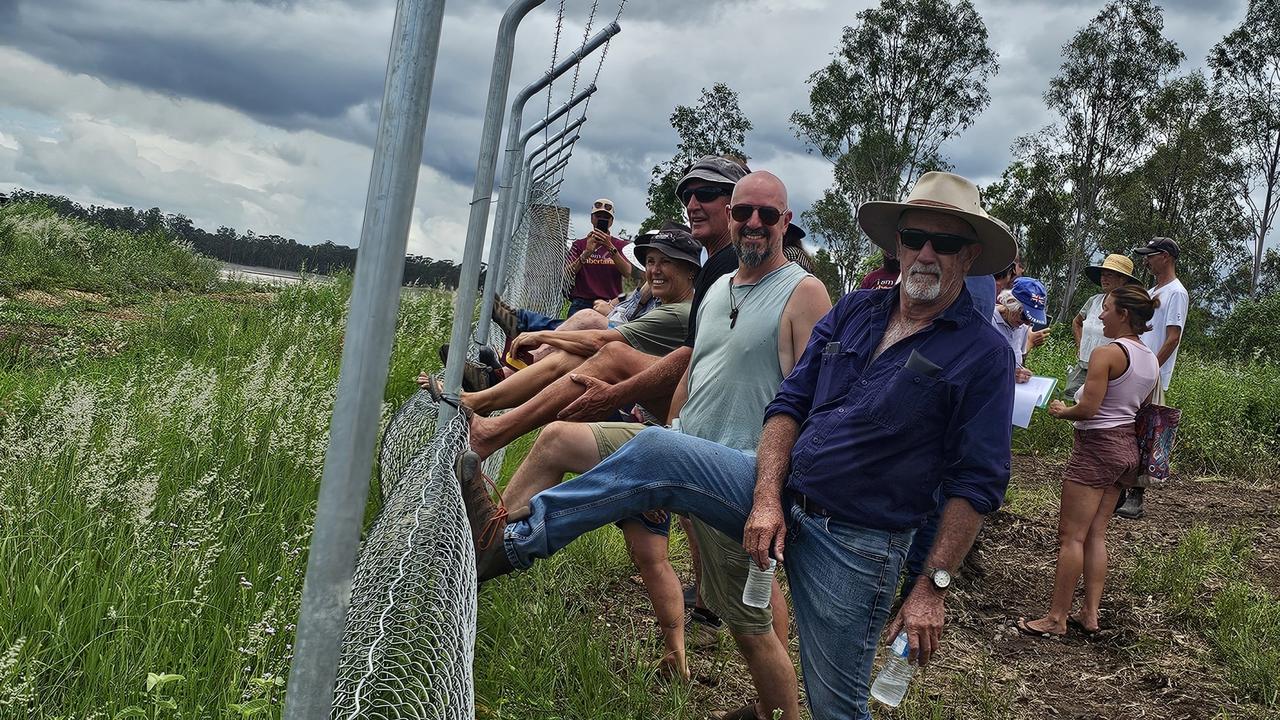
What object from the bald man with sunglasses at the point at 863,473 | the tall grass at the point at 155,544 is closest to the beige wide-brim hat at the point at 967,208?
the bald man with sunglasses at the point at 863,473

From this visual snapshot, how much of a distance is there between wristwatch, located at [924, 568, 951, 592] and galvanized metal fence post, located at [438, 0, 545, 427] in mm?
1546

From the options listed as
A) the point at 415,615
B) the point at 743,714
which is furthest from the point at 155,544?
the point at 743,714

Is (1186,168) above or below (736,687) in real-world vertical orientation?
above

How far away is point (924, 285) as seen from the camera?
9.71ft

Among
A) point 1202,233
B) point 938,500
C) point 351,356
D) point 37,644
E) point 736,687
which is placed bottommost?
point 736,687

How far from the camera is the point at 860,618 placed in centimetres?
284

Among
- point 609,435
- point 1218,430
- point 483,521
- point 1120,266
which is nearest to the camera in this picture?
point 483,521

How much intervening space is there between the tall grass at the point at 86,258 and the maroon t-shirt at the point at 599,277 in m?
6.23

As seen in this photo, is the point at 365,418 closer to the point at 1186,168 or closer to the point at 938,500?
the point at 938,500

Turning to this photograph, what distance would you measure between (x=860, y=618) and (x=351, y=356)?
5.97 feet

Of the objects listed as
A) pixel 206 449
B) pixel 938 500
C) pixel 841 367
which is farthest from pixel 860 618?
pixel 206 449

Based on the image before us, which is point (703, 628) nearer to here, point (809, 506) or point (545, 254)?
point (809, 506)

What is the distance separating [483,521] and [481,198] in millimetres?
1036

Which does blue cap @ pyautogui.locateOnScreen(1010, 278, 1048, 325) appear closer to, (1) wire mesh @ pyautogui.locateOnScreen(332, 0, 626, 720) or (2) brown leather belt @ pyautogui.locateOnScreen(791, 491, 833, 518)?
(2) brown leather belt @ pyautogui.locateOnScreen(791, 491, 833, 518)
